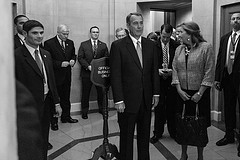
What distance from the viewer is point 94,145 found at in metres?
3.99

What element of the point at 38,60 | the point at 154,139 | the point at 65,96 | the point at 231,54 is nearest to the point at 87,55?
the point at 65,96

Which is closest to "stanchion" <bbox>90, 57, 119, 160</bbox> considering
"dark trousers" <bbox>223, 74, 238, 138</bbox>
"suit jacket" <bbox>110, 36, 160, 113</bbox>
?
"suit jacket" <bbox>110, 36, 160, 113</bbox>

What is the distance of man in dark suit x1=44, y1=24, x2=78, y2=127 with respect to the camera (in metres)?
4.88

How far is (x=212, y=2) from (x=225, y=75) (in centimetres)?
166

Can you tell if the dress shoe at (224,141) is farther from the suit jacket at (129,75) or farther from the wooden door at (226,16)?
the suit jacket at (129,75)

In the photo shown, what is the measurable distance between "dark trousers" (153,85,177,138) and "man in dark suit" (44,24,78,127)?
1.79 metres

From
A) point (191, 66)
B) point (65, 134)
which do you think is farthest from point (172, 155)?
point (65, 134)

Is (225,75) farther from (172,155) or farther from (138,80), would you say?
(138,80)

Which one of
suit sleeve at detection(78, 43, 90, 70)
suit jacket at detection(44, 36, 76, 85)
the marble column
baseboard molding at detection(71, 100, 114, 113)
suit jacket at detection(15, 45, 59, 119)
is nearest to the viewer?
the marble column

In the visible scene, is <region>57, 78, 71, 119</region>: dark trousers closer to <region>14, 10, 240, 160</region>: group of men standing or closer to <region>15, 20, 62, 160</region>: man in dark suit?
<region>14, 10, 240, 160</region>: group of men standing

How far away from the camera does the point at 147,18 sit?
6.43 meters

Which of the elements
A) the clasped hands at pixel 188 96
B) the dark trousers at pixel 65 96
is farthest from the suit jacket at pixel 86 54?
the clasped hands at pixel 188 96

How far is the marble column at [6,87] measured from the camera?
0.25m

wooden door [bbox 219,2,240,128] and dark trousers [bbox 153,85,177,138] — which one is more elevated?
wooden door [bbox 219,2,240,128]
